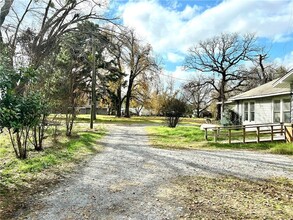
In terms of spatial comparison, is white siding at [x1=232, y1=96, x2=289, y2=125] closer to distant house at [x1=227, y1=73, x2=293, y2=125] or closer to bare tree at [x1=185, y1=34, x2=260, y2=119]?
distant house at [x1=227, y1=73, x2=293, y2=125]

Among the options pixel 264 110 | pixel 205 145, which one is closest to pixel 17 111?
pixel 205 145

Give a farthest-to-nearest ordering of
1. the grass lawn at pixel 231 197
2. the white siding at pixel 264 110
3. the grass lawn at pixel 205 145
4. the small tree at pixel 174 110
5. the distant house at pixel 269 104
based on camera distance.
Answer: the small tree at pixel 174 110
the white siding at pixel 264 110
the distant house at pixel 269 104
the grass lawn at pixel 205 145
the grass lawn at pixel 231 197

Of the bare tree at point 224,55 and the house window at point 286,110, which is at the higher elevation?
the bare tree at point 224,55

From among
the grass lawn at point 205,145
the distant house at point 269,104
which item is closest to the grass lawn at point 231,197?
the grass lawn at point 205,145

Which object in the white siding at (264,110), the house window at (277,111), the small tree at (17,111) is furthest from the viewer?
the white siding at (264,110)

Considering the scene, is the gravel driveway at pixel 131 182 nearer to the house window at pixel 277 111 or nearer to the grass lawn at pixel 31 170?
the grass lawn at pixel 31 170

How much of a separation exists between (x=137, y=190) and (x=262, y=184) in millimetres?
2834

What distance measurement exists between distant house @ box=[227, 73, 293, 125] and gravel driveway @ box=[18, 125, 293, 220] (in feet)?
25.1

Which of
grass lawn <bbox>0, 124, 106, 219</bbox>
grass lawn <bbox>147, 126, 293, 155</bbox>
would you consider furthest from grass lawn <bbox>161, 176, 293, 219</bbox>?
grass lawn <bbox>147, 126, 293, 155</bbox>

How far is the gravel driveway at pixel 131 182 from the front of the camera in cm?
459

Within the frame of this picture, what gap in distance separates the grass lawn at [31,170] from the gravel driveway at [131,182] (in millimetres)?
418

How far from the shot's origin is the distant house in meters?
17.1

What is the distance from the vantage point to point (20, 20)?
1291 cm

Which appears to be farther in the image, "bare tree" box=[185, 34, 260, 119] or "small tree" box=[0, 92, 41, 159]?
"bare tree" box=[185, 34, 260, 119]
